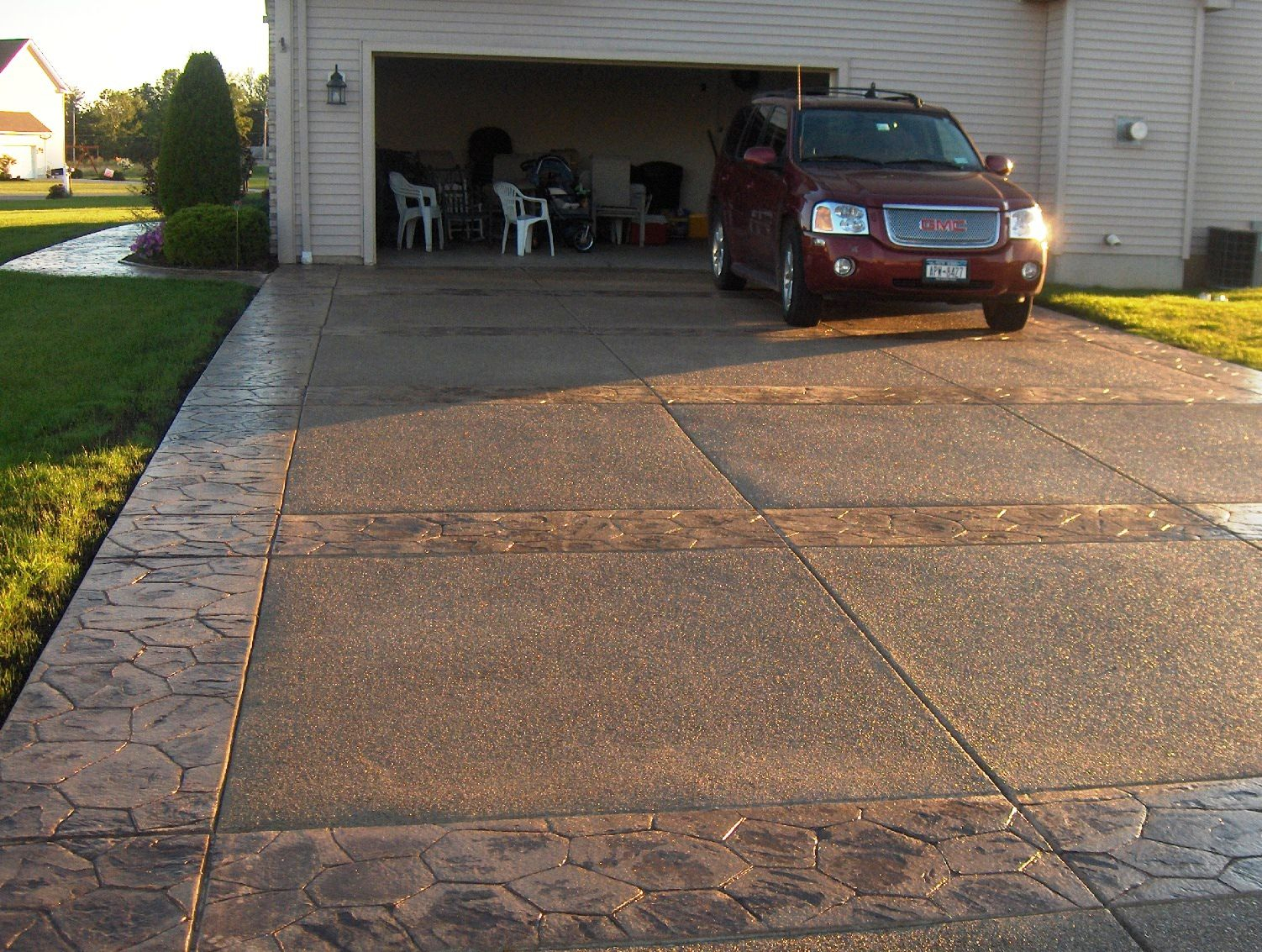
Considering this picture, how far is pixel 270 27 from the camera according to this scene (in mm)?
16125

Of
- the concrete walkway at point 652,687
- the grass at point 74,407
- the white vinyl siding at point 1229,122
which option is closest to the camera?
the concrete walkway at point 652,687

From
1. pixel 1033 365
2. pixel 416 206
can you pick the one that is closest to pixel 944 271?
pixel 1033 365

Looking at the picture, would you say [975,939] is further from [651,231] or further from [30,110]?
[30,110]

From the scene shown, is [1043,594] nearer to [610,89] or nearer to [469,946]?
[469,946]

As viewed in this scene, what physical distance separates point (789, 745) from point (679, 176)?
68.2 feet

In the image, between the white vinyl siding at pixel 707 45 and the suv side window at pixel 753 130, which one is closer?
the suv side window at pixel 753 130

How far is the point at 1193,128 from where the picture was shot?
16.8 metres

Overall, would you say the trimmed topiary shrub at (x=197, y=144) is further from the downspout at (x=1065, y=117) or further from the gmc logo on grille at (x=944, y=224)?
the downspout at (x=1065, y=117)

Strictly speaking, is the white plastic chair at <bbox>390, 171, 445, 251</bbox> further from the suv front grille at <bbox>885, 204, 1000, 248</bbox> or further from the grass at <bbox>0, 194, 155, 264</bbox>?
the suv front grille at <bbox>885, 204, 1000, 248</bbox>

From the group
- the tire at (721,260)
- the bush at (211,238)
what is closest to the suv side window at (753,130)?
the tire at (721,260)

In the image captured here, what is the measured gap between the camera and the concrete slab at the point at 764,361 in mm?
9367

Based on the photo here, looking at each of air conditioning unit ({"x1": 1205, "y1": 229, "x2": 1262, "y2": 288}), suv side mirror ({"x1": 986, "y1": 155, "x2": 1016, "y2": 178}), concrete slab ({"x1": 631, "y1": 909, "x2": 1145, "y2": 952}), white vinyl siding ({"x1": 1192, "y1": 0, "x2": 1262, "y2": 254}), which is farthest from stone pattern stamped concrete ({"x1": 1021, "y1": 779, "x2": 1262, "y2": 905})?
Answer: white vinyl siding ({"x1": 1192, "y1": 0, "x2": 1262, "y2": 254})

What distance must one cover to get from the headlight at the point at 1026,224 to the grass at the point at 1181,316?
1.63 meters

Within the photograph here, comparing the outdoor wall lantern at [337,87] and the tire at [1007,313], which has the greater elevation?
the outdoor wall lantern at [337,87]
